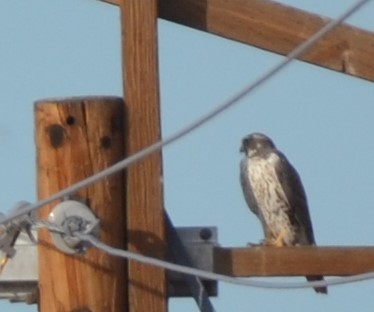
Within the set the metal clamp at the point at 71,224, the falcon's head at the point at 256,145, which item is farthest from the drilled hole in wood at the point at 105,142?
the falcon's head at the point at 256,145

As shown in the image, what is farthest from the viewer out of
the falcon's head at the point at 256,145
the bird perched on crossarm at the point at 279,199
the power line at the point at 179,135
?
the falcon's head at the point at 256,145

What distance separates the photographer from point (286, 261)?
12.9ft

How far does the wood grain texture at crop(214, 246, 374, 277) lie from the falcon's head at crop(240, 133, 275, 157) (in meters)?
5.70

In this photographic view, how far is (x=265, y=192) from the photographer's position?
926 centimetres

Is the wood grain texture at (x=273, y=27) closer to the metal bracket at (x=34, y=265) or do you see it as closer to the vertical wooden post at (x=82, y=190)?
the vertical wooden post at (x=82, y=190)

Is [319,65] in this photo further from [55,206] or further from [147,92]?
[55,206]

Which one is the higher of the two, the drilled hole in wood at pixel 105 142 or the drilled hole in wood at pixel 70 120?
the drilled hole in wood at pixel 70 120

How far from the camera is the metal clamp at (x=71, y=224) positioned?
12.3 ft

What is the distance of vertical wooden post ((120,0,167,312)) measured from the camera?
3.85 metres

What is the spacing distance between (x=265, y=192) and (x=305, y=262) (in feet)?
17.5

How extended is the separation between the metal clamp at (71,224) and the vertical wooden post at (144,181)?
0.41ft

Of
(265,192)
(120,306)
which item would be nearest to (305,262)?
(120,306)

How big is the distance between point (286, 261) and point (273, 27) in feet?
1.89

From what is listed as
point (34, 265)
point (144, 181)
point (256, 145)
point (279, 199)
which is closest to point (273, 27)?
point (144, 181)
